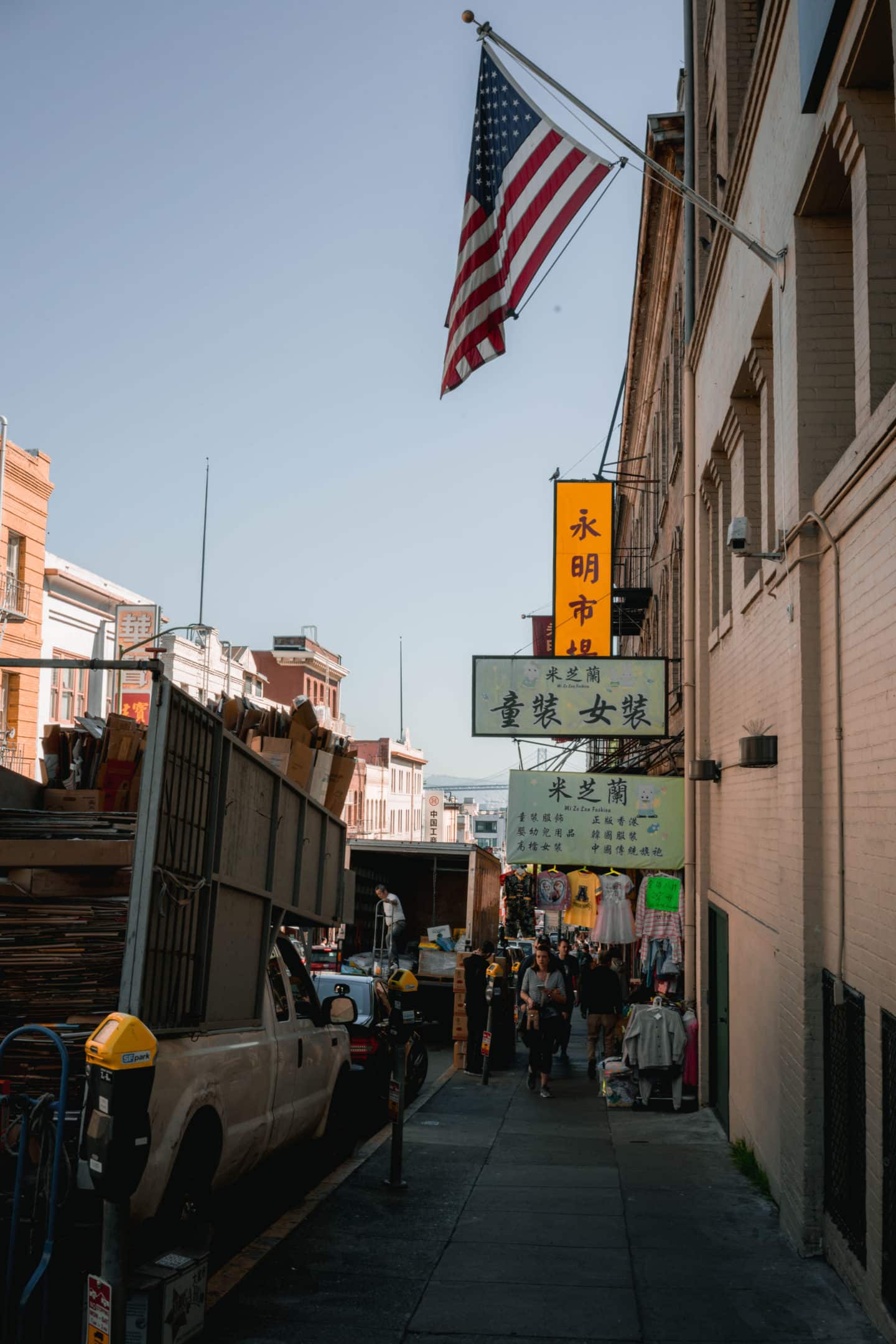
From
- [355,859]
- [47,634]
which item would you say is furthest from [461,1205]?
[47,634]

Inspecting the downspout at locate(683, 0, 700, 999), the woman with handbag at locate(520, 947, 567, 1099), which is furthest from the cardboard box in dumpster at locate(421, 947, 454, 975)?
the downspout at locate(683, 0, 700, 999)

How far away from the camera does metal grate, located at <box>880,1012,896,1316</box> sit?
6.09 m

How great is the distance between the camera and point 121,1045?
4.73 m

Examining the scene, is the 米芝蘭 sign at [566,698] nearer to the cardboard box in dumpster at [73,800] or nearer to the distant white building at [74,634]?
the cardboard box in dumpster at [73,800]

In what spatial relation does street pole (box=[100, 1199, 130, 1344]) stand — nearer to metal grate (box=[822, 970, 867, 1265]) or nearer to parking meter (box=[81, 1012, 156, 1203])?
parking meter (box=[81, 1012, 156, 1203])

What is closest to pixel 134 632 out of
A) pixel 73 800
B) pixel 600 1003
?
pixel 600 1003

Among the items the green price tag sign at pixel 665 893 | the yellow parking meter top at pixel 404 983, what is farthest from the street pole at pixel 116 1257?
the green price tag sign at pixel 665 893

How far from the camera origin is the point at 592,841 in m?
16.6

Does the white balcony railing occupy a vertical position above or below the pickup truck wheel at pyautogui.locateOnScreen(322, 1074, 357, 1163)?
above

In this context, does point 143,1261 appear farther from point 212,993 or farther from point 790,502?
point 790,502

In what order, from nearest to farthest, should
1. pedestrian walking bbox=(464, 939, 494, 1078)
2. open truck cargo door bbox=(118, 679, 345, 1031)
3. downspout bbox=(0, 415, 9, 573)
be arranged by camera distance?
1. open truck cargo door bbox=(118, 679, 345, 1031)
2. pedestrian walking bbox=(464, 939, 494, 1078)
3. downspout bbox=(0, 415, 9, 573)

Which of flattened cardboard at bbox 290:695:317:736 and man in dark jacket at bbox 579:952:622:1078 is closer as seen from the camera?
flattened cardboard at bbox 290:695:317:736

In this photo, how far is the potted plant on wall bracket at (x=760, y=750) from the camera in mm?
9227

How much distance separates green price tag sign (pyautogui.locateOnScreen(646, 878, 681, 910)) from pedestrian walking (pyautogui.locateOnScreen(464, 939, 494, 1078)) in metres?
2.94
